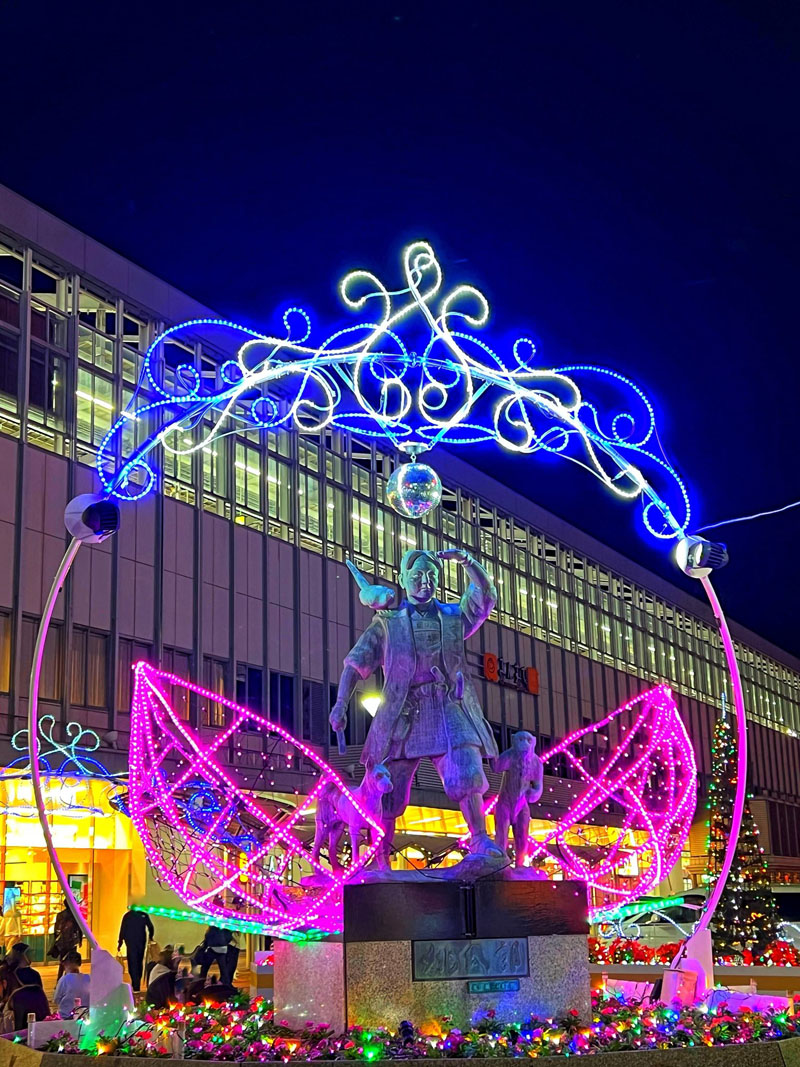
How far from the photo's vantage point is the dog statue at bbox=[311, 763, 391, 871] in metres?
12.7

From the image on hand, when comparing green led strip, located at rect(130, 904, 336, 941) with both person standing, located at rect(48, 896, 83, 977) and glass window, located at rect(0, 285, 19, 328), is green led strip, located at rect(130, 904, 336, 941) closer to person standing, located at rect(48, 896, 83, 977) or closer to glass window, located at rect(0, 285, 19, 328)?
person standing, located at rect(48, 896, 83, 977)

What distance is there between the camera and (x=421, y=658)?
13.2 meters

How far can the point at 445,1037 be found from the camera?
10.8 meters

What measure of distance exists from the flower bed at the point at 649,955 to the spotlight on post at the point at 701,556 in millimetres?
10632

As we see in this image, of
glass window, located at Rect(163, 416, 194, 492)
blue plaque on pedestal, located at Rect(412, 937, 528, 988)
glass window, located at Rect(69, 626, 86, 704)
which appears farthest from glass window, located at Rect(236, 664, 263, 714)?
blue plaque on pedestal, located at Rect(412, 937, 528, 988)

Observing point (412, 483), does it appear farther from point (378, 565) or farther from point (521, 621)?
point (521, 621)

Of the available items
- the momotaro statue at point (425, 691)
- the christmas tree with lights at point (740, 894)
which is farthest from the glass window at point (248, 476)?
the momotaro statue at point (425, 691)

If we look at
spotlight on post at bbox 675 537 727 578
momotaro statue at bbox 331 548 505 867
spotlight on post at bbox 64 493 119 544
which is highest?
spotlight on post at bbox 64 493 119 544

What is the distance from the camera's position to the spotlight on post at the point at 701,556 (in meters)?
13.7

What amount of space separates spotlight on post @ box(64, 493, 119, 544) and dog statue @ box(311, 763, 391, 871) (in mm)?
3167

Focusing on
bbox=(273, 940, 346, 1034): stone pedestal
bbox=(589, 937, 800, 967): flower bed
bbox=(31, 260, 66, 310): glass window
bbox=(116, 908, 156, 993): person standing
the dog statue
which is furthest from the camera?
bbox=(31, 260, 66, 310): glass window

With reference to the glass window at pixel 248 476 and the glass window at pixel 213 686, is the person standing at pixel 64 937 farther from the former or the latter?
the glass window at pixel 248 476

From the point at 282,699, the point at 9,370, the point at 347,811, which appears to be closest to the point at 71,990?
the point at 347,811

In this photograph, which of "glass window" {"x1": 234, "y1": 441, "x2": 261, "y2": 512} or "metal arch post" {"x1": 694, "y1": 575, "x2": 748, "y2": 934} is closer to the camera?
"metal arch post" {"x1": 694, "y1": 575, "x2": 748, "y2": 934}
